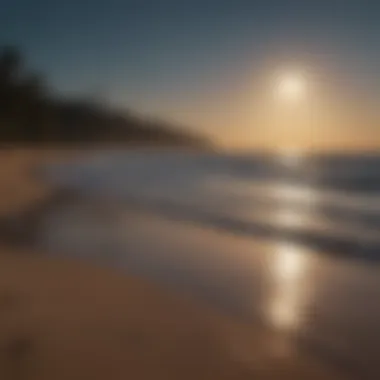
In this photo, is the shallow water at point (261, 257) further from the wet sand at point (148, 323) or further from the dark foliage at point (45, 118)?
the dark foliage at point (45, 118)

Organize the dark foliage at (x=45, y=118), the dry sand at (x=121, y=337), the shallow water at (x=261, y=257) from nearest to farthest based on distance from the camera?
the dry sand at (x=121, y=337), the shallow water at (x=261, y=257), the dark foliage at (x=45, y=118)

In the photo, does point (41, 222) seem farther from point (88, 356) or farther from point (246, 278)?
point (88, 356)

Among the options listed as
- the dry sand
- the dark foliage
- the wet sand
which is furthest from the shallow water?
the dark foliage

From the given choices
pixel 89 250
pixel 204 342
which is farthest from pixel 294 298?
pixel 89 250

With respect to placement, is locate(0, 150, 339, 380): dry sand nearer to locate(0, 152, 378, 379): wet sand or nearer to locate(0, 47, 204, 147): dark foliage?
locate(0, 152, 378, 379): wet sand

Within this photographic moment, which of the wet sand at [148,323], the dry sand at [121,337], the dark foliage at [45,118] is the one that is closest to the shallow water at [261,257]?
the wet sand at [148,323]

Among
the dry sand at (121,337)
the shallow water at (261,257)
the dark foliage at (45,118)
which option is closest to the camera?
the dry sand at (121,337)

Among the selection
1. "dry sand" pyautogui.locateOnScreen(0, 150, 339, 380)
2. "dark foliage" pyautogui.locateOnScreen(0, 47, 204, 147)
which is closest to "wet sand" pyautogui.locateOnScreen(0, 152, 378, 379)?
"dry sand" pyautogui.locateOnScreen(0, 150, 339, 380)

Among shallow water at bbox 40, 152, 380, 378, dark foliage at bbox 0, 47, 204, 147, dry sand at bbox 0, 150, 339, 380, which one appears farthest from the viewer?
dark foliage at bbox 0, 47, 204, 147

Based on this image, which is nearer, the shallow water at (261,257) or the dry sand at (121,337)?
the dry sand at (121,337)

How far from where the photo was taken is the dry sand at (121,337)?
281 cm

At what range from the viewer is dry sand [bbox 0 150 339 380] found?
111 inches

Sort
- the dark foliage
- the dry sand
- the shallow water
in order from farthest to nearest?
1. the dark foliage
2. the shallow water
3. the dry sand

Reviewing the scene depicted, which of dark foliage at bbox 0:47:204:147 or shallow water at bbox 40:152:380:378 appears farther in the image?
dark foliage at bbox 0:47:204:147
